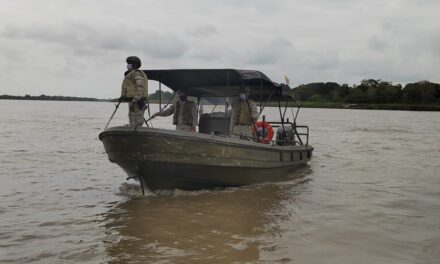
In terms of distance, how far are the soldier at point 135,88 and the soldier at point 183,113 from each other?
6.35ft

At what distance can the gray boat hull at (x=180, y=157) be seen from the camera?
7.99 meters

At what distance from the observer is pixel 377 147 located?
69.8 feet

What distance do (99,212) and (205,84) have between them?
13.2ft

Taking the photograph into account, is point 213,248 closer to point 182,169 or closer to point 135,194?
point 182,169

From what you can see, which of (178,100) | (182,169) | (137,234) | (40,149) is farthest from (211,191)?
(40,149)

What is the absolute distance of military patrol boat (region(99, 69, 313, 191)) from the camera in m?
8.05

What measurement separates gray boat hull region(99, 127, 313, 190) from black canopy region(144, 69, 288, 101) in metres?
1.43

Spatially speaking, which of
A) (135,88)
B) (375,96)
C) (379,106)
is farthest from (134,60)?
(375,96)

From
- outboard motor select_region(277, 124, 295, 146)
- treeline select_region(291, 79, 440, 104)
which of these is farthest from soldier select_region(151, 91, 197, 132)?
treeline select_region(291, 79, 440, 104)

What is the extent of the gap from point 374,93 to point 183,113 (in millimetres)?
110278

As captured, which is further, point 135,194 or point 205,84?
point 205,84

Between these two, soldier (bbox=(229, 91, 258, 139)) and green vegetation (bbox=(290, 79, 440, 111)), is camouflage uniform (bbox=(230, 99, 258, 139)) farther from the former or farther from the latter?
green vegetation (bbox=(290, 79, 440, 111))

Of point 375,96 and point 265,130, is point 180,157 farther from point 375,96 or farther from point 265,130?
point 375,96

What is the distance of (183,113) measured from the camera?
33.0 ft
